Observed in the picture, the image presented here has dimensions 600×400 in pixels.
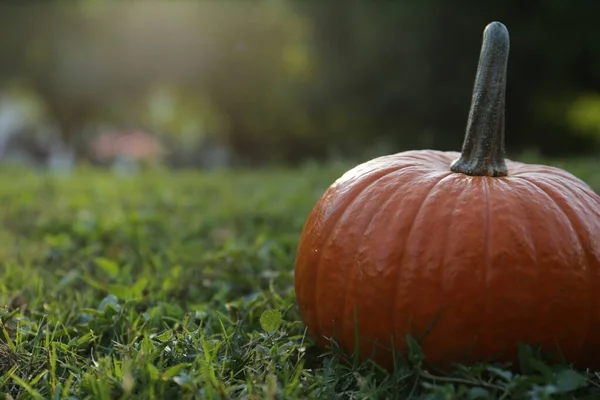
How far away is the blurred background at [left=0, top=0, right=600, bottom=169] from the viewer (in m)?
8.74

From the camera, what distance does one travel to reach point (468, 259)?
1611 mm

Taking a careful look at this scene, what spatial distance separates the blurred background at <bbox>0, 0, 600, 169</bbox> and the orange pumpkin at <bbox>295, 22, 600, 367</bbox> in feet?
16.6

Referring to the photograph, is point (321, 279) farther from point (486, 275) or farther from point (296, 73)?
point (296, 73)

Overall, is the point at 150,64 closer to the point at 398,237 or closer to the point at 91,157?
the point at 91,157

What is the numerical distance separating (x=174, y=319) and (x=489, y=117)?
1119 mm

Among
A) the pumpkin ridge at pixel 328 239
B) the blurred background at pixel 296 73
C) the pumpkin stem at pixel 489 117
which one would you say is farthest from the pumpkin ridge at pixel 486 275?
the blurred background at pixel 296 73

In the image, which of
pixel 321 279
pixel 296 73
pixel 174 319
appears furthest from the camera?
pixel 296 73

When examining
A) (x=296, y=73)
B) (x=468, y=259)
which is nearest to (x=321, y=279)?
(x=468, y=259)

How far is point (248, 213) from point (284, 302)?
1895 millimetres

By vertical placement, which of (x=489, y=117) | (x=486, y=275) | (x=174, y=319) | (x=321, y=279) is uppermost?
(x=489, y=117)

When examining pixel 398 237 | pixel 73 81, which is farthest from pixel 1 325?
pixel 73 81

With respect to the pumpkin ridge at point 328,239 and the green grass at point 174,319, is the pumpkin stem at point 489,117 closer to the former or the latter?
the pumpkin ridge at point 328,239

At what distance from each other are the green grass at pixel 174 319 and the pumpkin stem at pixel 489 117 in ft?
1.87

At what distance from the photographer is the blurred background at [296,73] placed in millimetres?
8742
